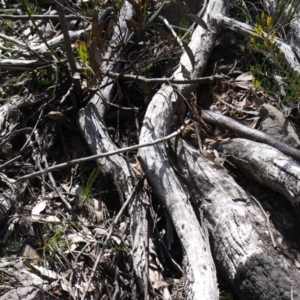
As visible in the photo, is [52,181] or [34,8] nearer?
[52,181]

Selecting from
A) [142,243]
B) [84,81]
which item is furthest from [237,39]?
[142,243]

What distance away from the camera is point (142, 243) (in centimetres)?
334

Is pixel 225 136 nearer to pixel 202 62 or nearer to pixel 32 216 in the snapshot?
pixel 202 62

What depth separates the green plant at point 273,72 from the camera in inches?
141

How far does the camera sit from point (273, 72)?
4.06 metres

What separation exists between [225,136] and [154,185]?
0.69 meters

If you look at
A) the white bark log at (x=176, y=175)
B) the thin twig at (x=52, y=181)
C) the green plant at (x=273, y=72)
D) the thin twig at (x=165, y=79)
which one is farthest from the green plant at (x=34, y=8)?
the green plant at (x=273, y=72)

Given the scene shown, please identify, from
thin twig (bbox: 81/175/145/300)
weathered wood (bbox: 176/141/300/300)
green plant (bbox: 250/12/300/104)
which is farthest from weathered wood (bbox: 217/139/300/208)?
thin twig (bbox: 81/175/145/300)

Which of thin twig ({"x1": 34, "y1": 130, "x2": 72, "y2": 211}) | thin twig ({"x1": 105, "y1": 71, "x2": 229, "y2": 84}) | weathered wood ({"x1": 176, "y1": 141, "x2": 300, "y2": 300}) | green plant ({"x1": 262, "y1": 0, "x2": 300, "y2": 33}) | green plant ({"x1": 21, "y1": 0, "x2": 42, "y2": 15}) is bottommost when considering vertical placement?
thin twig ({"x1": 34, "y1": 130, "x2": 72, "y2": 211})

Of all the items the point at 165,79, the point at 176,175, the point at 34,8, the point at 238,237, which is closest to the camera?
the point at 238,237

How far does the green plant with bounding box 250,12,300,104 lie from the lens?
3.59 m

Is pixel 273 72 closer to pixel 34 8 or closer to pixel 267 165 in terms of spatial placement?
pixel 267 165

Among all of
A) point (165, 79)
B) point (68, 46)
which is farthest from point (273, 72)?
point (68, 46)

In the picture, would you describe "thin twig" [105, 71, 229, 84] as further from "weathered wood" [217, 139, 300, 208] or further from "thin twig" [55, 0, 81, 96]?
"weathered wood" [217, 139, 300, 208]
